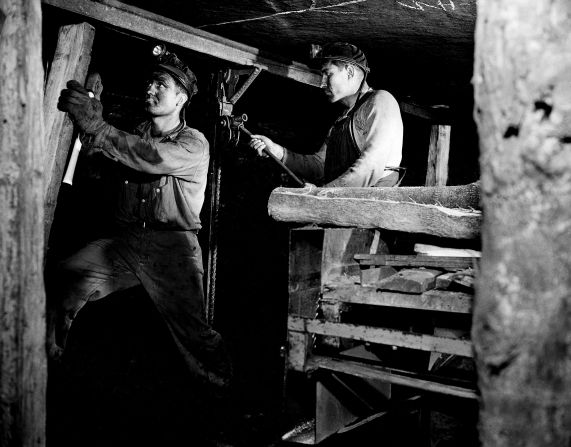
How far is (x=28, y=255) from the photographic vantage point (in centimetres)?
233

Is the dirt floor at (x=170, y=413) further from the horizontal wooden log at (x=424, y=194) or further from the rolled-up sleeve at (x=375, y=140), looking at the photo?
the rolled-up sleeve at (x=375, y=140)

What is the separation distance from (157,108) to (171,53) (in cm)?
50

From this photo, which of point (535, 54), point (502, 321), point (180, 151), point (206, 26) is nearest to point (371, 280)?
point (502, 321)

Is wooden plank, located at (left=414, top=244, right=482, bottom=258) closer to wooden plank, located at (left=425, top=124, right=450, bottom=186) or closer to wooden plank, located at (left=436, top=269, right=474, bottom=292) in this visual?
wooden plank, located at (left=436, top=269, right=474, bottom=292)

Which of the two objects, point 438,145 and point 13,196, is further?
point 438,145

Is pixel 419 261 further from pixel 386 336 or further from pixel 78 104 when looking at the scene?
pixel 78 104

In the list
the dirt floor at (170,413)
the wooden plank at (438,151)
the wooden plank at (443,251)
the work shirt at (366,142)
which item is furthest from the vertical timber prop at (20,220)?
the wooden plank at (438,151)

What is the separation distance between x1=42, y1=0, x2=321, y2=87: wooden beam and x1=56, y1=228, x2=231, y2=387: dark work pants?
165 cm

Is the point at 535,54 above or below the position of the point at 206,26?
below

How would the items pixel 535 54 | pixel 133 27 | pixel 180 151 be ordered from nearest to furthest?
pixel 535 54 → pixel 133 27 → pixel 180 151

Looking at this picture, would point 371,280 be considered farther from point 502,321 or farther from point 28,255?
point 28,255

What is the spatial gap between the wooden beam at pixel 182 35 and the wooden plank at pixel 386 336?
2635mm

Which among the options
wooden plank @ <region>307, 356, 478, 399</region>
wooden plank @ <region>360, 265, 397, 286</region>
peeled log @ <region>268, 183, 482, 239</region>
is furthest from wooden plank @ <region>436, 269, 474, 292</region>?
wooden plank @ <region>307, 356, 478, 399</region>

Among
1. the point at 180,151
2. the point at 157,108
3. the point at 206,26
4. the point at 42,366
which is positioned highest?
the point at 206,26
